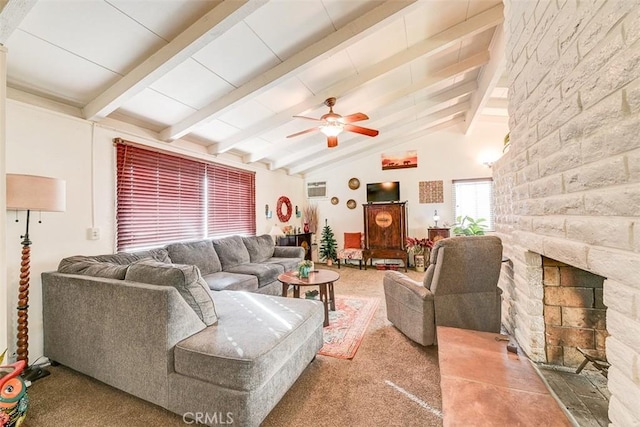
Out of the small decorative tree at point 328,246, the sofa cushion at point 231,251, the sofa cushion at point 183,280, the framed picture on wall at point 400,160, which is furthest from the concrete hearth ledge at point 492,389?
the framed picture on wall at point 400,160

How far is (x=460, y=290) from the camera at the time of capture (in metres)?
2.26

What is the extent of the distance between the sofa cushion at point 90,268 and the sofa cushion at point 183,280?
13 centimetres

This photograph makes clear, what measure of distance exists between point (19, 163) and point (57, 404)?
6.11 feet

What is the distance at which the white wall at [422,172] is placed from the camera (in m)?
5.42

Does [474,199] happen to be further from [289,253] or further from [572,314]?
[572,314]

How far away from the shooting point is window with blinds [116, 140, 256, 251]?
2973 millimetres

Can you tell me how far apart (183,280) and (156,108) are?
7.20 feet

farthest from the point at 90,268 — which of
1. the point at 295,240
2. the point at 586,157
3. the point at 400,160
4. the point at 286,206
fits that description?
the point at 400,160

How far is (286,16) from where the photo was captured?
6.56ft

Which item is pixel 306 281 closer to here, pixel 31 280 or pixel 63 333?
pixel 63 333

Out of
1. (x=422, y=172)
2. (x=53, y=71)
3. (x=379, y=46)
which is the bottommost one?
(x=422, y=172)

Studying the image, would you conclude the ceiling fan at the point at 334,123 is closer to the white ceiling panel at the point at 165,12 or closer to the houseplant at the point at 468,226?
the white ceiling panel at the point at 165,12

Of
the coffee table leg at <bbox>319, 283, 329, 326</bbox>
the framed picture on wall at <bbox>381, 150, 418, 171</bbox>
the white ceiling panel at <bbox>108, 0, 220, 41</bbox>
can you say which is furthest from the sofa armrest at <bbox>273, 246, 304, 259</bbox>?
the white ceiling panel at <bbox>108, 0, 220, 41</bbox>

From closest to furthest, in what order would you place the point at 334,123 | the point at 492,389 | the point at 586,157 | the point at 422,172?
1. the point at 586,157
2. the point at 492,389
3. the point at 334,123
4. the point at 422,172
